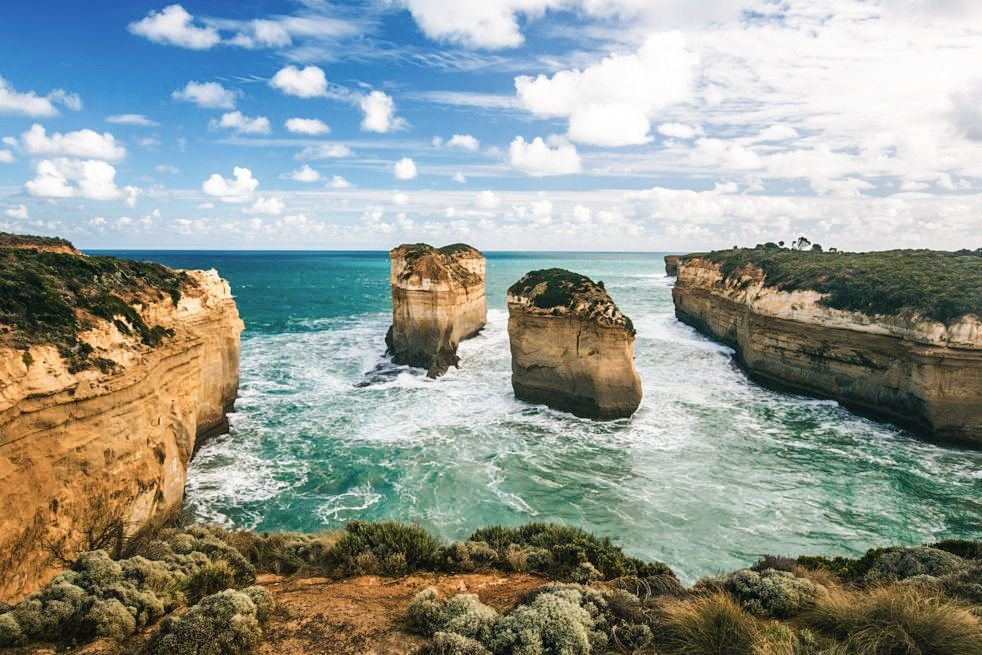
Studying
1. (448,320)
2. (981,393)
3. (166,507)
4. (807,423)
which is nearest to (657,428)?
(807,423)

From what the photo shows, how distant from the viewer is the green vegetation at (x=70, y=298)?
28.5 ft

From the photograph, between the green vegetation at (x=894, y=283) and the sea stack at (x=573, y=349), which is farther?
the sea stack at (x=573, y=349)

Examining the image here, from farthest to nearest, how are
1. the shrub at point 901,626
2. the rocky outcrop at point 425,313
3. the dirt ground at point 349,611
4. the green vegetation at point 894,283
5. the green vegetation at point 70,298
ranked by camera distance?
the rocky outcrop at point 425,313 < the green vegetation at point 894,283 < the green vegetation at point 70,298 < the dirt ground at point 349,611 < the shrub at point 901,626

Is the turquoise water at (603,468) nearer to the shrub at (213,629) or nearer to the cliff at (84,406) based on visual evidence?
the cliff at (84,406)

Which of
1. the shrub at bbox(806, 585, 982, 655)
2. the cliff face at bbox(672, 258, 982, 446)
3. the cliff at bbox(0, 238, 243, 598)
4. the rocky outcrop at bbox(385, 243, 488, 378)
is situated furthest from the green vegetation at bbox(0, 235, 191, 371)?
the cliff face at bbox(672, 258, 982, 446)

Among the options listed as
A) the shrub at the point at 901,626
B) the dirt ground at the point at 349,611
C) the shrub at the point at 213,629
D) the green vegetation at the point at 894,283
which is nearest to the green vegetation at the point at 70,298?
the dirt ground at the point at 349,611

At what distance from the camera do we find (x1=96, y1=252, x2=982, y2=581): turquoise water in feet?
42.4

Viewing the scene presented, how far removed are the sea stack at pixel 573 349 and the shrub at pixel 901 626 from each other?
14.3 meters

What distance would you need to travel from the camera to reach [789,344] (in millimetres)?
24141

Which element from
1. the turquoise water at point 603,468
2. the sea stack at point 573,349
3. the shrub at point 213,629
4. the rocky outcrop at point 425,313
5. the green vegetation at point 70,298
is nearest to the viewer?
the shrub at point 213,629

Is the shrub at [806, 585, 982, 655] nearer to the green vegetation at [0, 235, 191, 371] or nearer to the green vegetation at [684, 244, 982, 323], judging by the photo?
the green vegetation at [0, 235, 191, 371]

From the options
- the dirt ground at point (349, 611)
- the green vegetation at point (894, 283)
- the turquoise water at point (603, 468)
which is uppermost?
the green vegetation at point (894, 283)

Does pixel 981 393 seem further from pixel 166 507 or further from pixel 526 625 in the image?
pixel 166 507

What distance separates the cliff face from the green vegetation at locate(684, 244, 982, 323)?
0.43 metres
